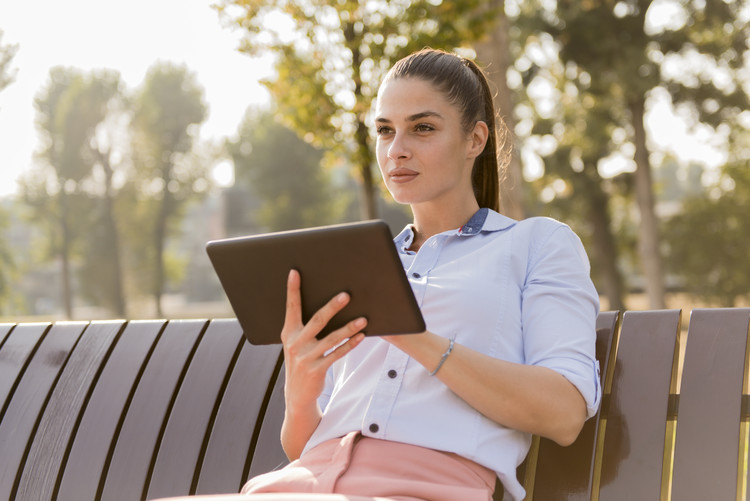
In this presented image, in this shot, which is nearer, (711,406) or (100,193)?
(711,406)

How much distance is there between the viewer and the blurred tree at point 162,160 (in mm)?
41156

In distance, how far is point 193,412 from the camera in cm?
307

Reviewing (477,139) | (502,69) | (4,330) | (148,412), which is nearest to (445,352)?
(477,139)

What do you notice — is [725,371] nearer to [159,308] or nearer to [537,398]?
[537,398]

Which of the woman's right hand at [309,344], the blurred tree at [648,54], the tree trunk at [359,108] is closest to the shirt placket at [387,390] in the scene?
the woman's right hand at [309,344]

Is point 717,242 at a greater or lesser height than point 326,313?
lesser

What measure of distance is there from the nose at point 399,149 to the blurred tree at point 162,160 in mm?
39012

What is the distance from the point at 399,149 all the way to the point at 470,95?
1.08ft

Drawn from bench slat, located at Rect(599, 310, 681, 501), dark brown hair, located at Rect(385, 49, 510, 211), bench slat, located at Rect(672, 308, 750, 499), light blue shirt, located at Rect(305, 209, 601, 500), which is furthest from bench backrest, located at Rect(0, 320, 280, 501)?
bench slat, located at Rect(672, 308, 750, 499)

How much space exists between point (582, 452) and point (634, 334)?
0.40m

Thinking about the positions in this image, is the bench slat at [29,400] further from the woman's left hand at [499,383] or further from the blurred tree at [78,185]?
the blurred tree at [78,185]

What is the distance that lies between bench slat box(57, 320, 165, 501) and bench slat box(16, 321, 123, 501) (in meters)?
0.04

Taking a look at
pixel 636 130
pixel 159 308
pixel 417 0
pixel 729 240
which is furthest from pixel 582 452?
pixel 159 308

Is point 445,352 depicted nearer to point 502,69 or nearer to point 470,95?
point 470,95
